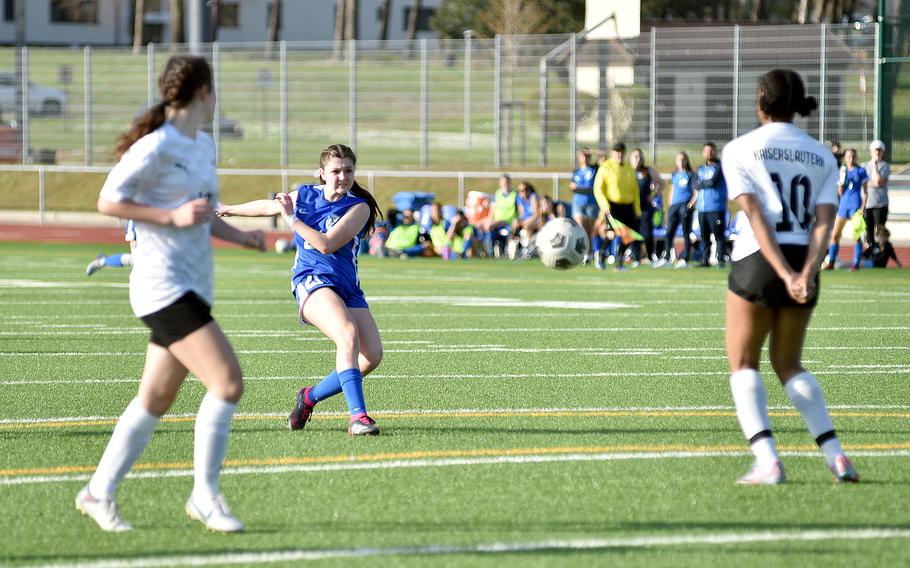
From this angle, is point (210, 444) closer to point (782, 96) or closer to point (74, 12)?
point (782, 96)

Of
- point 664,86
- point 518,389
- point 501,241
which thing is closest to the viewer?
point 518,389

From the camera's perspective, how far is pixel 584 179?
24.9 metres

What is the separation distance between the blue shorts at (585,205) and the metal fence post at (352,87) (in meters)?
17.0

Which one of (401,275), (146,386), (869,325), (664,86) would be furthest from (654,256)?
(146,386)

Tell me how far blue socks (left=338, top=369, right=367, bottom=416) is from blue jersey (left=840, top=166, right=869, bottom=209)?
640 inches

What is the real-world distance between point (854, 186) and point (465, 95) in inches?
825

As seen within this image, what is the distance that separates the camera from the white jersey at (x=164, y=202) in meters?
5.78

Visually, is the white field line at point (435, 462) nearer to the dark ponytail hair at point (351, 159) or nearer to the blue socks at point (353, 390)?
the blue socks at point (353, 390)

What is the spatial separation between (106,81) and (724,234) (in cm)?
2930

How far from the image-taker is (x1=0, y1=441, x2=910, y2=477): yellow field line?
7398 millimetres

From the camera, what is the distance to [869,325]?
1515 cm

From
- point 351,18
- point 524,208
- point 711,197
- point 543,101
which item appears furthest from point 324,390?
point 351,18

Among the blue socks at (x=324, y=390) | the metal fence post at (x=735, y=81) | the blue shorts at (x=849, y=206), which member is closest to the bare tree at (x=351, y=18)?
the metal fence post at (x=735, y=81)

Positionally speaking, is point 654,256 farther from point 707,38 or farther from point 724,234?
point 707,38
